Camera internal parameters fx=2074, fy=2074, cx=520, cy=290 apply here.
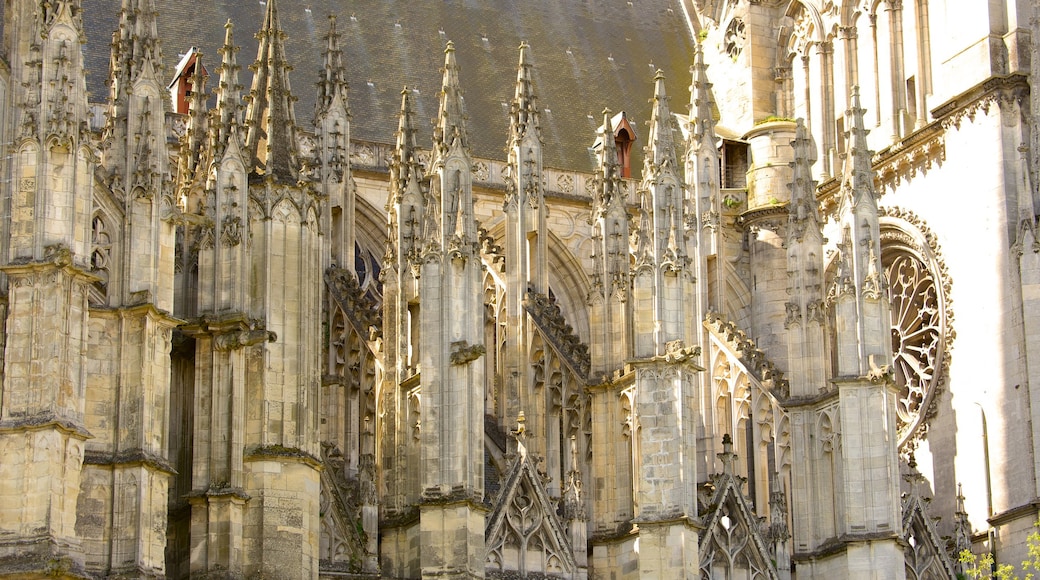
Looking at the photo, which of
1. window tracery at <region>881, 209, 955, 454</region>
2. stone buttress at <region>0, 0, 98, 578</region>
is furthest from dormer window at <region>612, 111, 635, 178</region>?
stone buttress at <region>0, 0, 98, 578</region>

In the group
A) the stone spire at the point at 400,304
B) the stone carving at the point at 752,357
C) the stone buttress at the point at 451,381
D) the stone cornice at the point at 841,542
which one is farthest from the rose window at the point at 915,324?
the stone buttress at the point at 451,381

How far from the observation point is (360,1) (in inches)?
1638

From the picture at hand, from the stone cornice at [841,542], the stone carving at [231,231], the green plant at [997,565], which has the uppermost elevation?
the stone carving at [231,231]

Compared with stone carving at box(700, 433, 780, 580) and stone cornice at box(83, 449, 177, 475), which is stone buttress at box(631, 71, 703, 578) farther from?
stone cornice at box(83, 449, 177, 475)

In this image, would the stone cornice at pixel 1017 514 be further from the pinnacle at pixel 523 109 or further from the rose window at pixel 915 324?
the pinnacle at pixel 523 109

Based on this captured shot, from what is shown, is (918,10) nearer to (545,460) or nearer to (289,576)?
(545,460)

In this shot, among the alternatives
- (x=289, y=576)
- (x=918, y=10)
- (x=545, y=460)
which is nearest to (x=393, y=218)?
(x=545, y=460)

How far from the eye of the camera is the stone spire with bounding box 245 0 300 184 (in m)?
26.9

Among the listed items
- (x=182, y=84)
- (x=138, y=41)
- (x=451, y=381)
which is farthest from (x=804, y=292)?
(x=138, y=41)

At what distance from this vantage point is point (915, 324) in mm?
36094

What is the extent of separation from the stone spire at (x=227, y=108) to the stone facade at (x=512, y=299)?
6cm

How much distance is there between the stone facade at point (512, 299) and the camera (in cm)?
2373

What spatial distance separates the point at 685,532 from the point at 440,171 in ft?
19.7

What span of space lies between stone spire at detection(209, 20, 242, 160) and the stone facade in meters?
0.06
